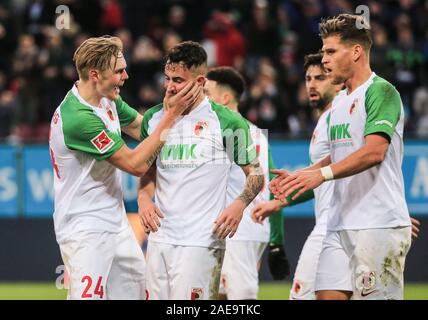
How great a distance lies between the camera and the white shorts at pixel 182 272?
682 cm

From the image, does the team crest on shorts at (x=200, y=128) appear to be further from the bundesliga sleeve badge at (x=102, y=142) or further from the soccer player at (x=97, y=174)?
the bundesliga sleeve badge at (x=102, y=142)

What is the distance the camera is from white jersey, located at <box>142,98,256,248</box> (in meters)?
6.93

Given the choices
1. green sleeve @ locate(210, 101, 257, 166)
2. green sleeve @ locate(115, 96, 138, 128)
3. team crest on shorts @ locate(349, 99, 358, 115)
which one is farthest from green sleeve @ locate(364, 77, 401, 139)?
green sleeve @ locate(115, 96, 138, 128)

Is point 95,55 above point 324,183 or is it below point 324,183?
above

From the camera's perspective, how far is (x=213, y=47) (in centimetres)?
1752

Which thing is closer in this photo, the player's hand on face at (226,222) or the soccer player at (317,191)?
the player's hand on face at (226,222)

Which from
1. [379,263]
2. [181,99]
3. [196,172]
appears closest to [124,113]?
[181,99]

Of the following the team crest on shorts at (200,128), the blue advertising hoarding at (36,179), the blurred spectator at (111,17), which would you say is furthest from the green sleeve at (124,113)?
the blurred spectator at (111,17)

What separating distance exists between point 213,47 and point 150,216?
35.5ft

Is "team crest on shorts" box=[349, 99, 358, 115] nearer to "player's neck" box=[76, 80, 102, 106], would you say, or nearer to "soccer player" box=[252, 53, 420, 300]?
"soccer player" box=[252, 53, 420, 300]

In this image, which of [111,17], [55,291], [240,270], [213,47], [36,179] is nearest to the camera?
[240,270]

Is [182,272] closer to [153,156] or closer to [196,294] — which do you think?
[196,294]

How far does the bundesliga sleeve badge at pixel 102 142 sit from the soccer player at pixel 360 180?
1.32 meters

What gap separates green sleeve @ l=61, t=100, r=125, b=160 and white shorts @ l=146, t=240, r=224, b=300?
2.56 ft
